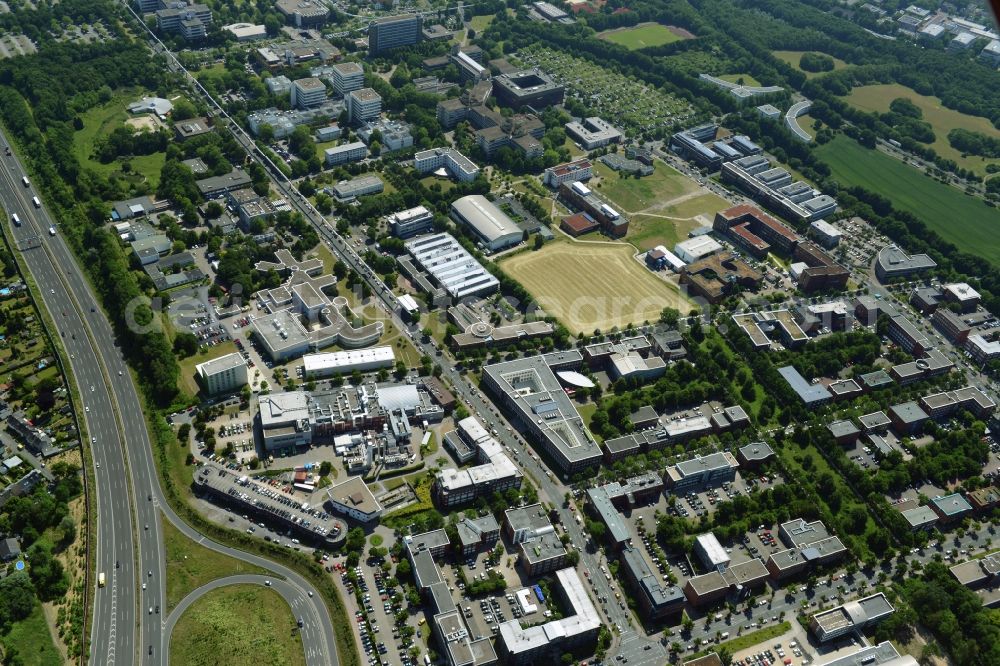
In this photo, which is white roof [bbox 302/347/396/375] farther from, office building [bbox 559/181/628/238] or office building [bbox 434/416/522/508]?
office building [bbox 559/181/628/238]

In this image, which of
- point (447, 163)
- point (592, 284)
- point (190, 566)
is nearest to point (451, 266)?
point (592, 284)

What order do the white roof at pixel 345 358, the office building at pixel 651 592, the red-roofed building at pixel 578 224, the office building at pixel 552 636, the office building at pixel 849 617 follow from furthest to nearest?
the red-roofed building at pixel 578 224
the white roof at pixel 345 358
the office building at pixel 651 592
the office building at pixel 849 617
the office building at pixel 552 636

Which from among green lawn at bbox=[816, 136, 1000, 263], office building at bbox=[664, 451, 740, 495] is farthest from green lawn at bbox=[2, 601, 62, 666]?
green lawn at bbox=[816, 136, 1000, 263]

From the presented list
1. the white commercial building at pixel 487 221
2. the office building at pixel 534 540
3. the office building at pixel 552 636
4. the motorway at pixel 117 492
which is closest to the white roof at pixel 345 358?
the motorway at pixel 117 492

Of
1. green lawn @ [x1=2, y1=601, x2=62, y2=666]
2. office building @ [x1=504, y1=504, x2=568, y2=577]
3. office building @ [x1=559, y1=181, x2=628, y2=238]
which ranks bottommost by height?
green lawn @ [x1=2, y1=601, x2=62, y2=666]

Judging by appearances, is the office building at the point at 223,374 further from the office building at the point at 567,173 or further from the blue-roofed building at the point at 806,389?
the blue-roofed building at the point at 806,389

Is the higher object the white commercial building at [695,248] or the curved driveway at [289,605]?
→ the white commercial building at [695,248]

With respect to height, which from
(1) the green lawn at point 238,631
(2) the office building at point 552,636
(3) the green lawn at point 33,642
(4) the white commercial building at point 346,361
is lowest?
(3) the green lawn at point 33,642
